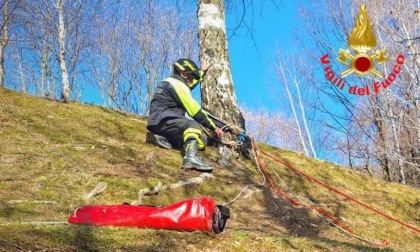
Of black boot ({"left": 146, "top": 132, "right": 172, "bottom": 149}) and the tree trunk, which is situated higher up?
the tree trunk

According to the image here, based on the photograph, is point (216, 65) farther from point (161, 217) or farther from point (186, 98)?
point (161, 217)

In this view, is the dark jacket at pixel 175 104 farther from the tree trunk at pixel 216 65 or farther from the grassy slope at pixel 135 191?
the tree trunk at pixel 216 65

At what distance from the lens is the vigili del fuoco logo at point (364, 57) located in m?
12.1

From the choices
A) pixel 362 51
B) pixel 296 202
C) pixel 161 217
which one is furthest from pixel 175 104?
pixel 362 51

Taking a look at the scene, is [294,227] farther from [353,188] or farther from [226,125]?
[353,188]

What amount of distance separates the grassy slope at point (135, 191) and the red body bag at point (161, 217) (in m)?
0.08

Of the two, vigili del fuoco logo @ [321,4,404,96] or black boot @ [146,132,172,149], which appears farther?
vigili del fuoco logo @ [321,4,404,96]

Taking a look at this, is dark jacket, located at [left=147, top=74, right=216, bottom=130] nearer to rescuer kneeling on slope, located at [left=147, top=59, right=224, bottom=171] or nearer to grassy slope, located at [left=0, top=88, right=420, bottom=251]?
rescuer kneeling on slope, located at [left=147, top=59, right=224, bottom=171]

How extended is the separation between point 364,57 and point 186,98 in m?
Result: 8.41

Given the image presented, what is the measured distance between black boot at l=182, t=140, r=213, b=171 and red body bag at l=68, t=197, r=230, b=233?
243 cm

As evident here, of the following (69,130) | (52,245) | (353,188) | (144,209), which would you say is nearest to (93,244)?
(52,245)

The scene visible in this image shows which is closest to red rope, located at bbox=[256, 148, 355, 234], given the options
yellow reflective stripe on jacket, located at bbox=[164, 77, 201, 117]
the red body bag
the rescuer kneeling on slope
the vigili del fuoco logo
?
the rescuer kneeling on slope

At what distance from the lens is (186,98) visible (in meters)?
5.96

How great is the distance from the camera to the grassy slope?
2.93 meters
